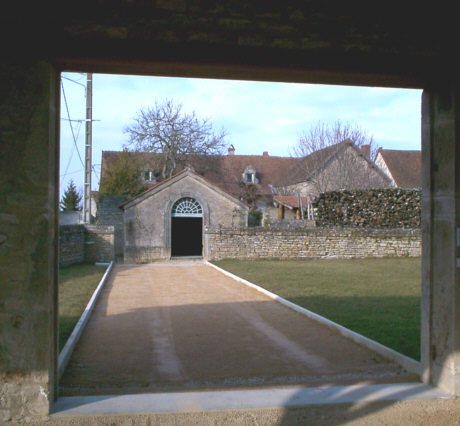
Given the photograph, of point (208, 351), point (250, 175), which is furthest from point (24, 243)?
point (250, 175)

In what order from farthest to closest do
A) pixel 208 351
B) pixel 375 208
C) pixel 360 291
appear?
pixel 375 208
pixel 360 291
pixel 208 351

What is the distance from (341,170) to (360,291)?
86.7ft

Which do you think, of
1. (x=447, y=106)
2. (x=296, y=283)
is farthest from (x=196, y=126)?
(x=447, y=106)

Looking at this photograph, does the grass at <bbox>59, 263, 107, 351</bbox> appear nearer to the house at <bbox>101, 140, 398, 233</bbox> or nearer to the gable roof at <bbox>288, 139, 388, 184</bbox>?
the house at <bbox>101, 140, 398, 233</bbox>

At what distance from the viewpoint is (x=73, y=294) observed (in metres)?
14.1

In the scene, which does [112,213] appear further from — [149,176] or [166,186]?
[149,176]

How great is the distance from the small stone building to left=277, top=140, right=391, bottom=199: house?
11.0 meters

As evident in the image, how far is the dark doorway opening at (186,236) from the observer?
108 feet

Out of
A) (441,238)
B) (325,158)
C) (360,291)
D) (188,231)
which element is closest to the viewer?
(441,238)

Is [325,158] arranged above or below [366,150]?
below

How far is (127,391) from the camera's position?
6055mm

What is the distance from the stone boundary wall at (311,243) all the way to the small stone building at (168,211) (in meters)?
3.63

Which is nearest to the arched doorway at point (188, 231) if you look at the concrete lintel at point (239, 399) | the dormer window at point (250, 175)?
the dormer window at point (250, 175)

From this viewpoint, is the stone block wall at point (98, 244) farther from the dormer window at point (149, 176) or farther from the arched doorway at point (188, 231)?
the dormer window at point (149, 176)
